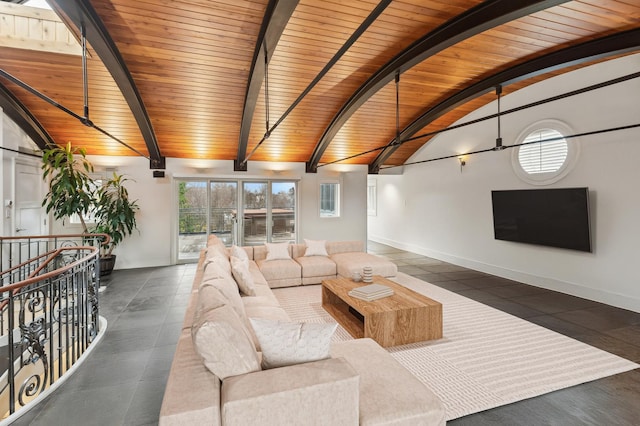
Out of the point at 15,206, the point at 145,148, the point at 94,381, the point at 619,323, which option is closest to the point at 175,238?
the point at 145,148

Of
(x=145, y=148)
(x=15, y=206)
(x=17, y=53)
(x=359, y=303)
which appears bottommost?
(x=359, y=303)

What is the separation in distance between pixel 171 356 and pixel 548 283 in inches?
235

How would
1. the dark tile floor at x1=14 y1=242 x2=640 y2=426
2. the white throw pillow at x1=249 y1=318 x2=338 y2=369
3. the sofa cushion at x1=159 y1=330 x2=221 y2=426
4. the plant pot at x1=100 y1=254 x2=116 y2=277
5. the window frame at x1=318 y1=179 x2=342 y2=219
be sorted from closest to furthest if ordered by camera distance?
1. the sofa cushion at x1=159 y1=330 x2=221 y2=426
2. the white throw pillow at x1=249 y1=318 x2=338 y2=369
3. the dark tile floor at x1=14 y1=242 x2=640 y2=426
4. the plant pot at x1=100 y1=254 x2=116 y2=277
5. the window frame at x1=318 y1=179 x2=342 y2=219

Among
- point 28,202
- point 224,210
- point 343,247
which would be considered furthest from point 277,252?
point 28,202

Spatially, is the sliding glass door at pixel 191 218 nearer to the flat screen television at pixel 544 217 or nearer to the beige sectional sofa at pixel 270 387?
the beige sectional sofa at pixel 270 387

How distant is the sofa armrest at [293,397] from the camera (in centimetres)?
133

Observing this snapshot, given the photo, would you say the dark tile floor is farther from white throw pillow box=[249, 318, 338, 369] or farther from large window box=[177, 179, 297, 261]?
large window box=[177, 179, 297, 261]

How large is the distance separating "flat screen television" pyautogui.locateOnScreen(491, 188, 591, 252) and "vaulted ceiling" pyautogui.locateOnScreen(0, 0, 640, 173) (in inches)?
78.6

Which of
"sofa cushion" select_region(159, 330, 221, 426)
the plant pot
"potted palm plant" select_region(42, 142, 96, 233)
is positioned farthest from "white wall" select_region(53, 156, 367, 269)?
"sofa cushion" select_region(159, 330, 221, 426)

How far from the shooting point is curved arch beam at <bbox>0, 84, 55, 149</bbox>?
493cm

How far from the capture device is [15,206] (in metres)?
5.40

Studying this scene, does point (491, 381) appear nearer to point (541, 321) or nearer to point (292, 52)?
point (541, 321)

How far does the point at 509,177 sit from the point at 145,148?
7.97m

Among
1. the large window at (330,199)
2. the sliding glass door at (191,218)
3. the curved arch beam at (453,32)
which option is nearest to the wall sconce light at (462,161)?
the curved arch beam at (453,32)
